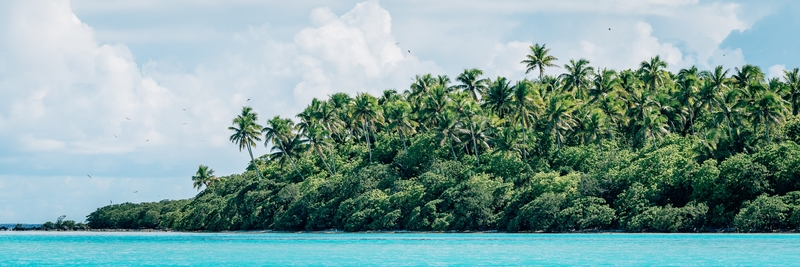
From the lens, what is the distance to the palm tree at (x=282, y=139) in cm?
8469

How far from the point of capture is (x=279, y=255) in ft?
131

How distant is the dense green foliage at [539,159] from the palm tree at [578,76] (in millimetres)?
146

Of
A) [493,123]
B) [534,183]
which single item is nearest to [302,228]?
[493,123]

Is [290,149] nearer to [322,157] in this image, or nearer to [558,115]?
[322,157]

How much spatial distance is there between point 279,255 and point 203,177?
8086 cm

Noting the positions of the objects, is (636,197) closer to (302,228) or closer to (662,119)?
(662,119)

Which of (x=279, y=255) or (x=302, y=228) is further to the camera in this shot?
(x=302, y=228)

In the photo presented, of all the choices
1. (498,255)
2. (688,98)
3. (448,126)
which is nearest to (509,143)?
(448,126)

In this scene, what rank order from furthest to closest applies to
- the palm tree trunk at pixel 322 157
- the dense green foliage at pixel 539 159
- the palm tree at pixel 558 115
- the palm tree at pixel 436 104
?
the palm tree trunk at pixel 322 157
the palm tree at pixel 436 104
the palm tree at pixel 558 115
the dense green foliage at pixel 539 159

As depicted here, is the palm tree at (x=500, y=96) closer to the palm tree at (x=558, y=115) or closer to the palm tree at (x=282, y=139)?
the palm tree at (x=558, y=115)

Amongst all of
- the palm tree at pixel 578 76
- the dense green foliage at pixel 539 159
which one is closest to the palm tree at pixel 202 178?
the dense green foliage at pixel 539 159

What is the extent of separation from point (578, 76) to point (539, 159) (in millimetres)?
15751

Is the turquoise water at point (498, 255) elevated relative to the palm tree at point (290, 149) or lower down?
lower down

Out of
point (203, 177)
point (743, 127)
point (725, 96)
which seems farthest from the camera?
point (203, 177)
